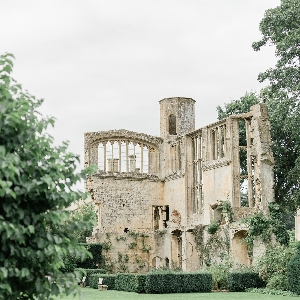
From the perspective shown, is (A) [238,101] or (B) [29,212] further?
(A) [238,101]

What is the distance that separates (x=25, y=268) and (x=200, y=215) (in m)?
27.0

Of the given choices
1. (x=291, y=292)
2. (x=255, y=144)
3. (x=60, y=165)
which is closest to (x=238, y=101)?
(x=255, y=144)

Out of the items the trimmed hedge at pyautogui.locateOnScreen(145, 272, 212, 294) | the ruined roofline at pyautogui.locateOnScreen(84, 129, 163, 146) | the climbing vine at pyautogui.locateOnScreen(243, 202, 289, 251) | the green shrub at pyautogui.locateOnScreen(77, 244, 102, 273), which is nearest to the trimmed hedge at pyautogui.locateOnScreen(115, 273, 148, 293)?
the trimmed hedge at pyautogui.locateOnScreen(145, 272, 212, 294)

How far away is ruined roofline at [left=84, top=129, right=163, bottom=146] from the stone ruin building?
0.06m

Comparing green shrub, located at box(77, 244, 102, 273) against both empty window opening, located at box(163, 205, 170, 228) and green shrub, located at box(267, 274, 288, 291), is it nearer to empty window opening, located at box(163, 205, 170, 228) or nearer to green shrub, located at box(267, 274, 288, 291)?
empty window opening, located at box(163, 205, 170, 228)

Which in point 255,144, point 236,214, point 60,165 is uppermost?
point 255,144

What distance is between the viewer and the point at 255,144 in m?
29.0

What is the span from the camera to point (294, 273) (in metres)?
21.2

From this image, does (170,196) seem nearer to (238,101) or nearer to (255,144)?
(238,101)

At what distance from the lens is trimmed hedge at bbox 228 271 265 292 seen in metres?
23.5

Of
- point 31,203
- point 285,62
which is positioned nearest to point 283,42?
point 285,62

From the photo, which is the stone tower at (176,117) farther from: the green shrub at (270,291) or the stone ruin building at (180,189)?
the green shrub at (270,291)

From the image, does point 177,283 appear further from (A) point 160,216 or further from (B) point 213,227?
(A) point 160,216

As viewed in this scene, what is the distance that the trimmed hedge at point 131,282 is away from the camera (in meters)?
22.8
